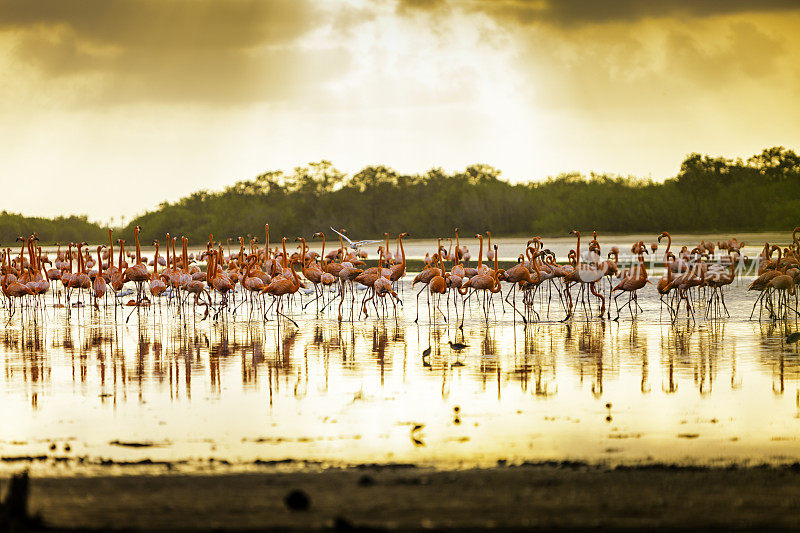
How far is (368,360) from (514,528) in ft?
15.0

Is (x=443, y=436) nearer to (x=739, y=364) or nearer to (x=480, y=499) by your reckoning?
(x=480, y=499)

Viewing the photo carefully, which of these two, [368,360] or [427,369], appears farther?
[368,360]

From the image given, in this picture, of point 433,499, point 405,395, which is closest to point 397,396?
point 405,395

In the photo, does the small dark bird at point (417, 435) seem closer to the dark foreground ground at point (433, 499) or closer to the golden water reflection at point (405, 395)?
the golden water reflection at point (405, 395)

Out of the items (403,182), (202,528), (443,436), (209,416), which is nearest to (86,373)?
(209,416)

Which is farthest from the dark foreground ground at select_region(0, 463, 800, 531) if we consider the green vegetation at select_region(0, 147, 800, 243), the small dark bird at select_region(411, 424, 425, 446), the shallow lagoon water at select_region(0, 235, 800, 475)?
the green vegetation at select_region(0, 147, 800, 243)

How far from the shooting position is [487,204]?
55.9 m

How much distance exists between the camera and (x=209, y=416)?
5.96m

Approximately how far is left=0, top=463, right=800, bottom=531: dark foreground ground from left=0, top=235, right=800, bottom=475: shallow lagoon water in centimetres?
27

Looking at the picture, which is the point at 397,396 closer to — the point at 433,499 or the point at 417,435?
the point at 417,435

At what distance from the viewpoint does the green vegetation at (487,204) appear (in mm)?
50344

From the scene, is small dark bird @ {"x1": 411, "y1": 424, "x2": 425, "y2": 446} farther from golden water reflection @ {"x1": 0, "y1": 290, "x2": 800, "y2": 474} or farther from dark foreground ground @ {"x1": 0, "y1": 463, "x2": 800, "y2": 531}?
dark foreground ground @ {"x1": 0, "y1": 463, "x2": 800, "y2": 531}

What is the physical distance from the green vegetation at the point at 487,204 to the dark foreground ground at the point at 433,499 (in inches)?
1790

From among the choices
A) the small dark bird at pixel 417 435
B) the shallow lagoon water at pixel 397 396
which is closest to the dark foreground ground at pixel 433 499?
the shallow lagoon water at pixel 397 396
